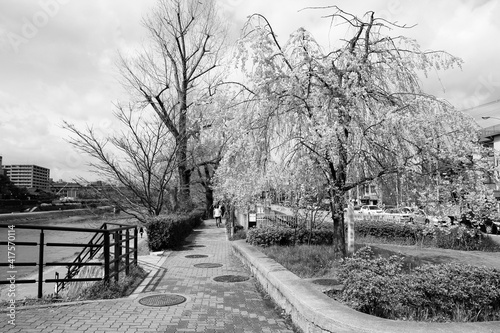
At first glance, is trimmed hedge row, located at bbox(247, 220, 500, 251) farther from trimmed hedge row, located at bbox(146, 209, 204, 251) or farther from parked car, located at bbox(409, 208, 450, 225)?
trimmed hedge row, located at bbox(146, 209, 204, 251)

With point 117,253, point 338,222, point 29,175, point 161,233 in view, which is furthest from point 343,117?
point 29,175

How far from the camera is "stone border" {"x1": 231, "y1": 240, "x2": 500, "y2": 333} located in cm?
359

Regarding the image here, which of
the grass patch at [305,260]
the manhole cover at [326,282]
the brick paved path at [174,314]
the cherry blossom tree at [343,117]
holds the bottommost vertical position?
the brick paved path at [174,314]

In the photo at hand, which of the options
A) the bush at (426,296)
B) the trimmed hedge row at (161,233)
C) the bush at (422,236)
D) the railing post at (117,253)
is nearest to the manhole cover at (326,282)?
the bush at (426,296)

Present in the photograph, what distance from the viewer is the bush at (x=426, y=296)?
427 centimetres

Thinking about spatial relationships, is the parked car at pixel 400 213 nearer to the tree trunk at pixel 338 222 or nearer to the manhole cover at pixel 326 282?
the tree trunk at pixel 338 222

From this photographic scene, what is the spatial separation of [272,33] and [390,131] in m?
3.13

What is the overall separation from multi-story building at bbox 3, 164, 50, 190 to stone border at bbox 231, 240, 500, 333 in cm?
13057

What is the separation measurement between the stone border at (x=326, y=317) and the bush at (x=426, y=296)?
12.1 inches

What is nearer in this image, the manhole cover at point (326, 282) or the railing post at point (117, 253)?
the manhole cover at point (326, 282)

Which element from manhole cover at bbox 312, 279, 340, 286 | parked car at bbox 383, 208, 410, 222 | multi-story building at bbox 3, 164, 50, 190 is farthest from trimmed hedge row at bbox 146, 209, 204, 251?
multi-story building at bbox 3, 164, 50, 190

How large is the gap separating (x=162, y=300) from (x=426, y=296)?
13.1 ft

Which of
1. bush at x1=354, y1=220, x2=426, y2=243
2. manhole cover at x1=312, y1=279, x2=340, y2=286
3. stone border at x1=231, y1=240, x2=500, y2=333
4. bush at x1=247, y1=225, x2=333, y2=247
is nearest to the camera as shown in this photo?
stone border at x1=231, y1=240, x2=500, y2=333

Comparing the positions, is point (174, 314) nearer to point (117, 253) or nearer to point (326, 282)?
point (117, 253)
